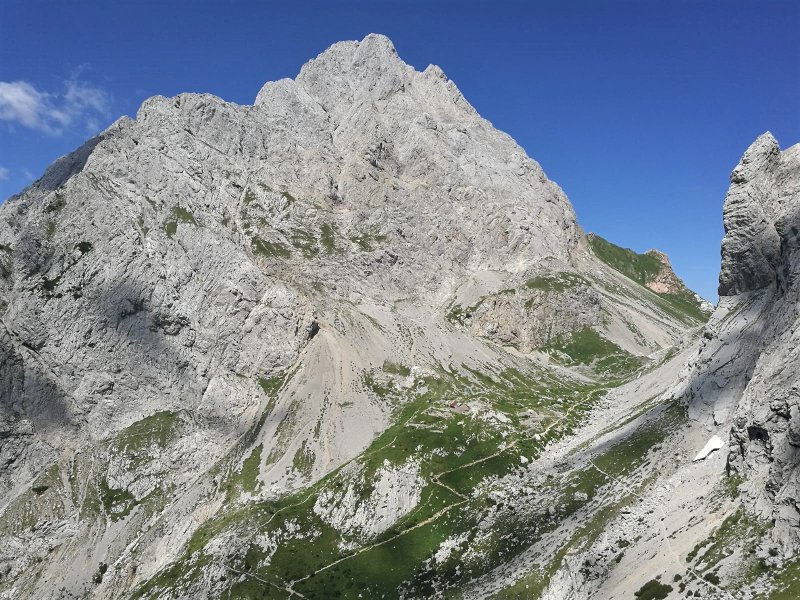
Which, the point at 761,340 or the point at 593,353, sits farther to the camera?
the point at 593,353

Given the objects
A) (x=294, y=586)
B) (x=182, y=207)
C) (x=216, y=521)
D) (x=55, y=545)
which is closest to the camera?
(x=294, y=586)

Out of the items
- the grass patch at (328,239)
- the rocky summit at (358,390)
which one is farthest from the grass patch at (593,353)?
the grass patch at (328,239)

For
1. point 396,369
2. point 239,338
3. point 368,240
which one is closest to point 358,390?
point 396,369

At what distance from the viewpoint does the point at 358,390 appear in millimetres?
127750

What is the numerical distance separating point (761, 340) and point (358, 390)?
8461cm

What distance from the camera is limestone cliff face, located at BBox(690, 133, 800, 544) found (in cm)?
5072

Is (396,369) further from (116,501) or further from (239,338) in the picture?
(116,501)

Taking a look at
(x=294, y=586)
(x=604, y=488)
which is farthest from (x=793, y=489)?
(x=294, y=586)

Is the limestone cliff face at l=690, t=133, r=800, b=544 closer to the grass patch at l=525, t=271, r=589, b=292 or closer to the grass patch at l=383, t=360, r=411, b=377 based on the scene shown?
the grass patch at l=383, t=360, r=411, b=377

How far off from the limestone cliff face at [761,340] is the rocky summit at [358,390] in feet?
1.24

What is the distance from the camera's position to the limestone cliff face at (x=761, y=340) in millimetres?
50719

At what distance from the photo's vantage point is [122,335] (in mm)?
136000

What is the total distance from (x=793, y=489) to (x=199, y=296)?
135 m

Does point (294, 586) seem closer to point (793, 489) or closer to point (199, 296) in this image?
point (793, 489)
